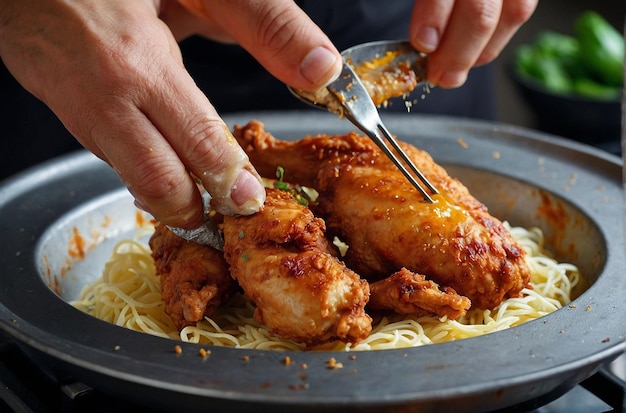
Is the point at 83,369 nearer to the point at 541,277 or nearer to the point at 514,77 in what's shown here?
the point at 541,277

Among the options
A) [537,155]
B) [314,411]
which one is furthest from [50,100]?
[537,155]

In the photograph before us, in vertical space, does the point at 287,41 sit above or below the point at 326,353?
above

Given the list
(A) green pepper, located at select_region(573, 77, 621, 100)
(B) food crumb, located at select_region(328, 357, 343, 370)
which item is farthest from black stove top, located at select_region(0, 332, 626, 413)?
(A) green pepper, located at select_region(573, 77, 621, 100)

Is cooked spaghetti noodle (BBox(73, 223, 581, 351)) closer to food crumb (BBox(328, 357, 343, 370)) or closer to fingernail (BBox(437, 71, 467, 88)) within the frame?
food crumb (BBox(328, 357, 343, 370))

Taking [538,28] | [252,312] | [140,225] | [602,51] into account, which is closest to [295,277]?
[252,312]

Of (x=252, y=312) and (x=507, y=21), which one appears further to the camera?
(x=507, y=21)

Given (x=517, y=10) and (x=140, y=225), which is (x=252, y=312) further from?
(x=517, y=10)
